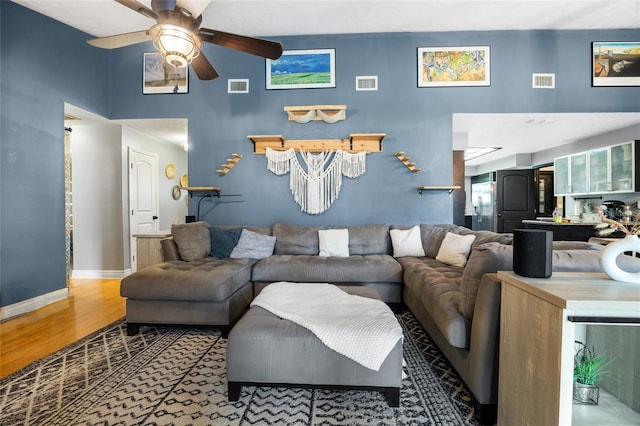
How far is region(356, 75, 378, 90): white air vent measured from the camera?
386 centimetres

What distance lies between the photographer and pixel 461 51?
12.4 feet

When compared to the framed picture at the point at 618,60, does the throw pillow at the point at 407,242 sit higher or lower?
lower

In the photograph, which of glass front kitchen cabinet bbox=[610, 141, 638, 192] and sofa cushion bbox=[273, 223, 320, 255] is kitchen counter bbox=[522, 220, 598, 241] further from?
sofa cushion bbox=[273, 223, 320, 255]

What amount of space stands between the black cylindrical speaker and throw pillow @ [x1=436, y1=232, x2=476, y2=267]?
5.30 feet

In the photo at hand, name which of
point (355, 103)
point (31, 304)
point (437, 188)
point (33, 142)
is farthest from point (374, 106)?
point (31, 304)

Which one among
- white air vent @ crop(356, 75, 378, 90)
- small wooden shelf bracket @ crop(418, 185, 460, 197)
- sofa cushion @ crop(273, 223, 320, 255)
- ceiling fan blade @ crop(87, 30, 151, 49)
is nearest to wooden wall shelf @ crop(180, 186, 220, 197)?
sofa cushion @ crop(273, 223, 320, 255)

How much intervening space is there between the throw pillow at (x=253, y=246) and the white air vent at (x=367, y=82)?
2402 millimetres

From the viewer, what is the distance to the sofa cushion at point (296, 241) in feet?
11.6

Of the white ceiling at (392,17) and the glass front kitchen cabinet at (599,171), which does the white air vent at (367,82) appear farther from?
the glass front kitchen cabinet at (599,171)

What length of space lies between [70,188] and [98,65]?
6.31ft

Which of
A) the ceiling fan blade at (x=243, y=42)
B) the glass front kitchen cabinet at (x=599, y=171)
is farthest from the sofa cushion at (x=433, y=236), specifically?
the glass front kitchen cabinet at (x=599, y=171)

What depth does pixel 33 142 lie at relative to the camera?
312 cm

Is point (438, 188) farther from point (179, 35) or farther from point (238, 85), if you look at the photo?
point (179, 35)

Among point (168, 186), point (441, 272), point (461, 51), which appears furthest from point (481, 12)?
point (168, 186)
